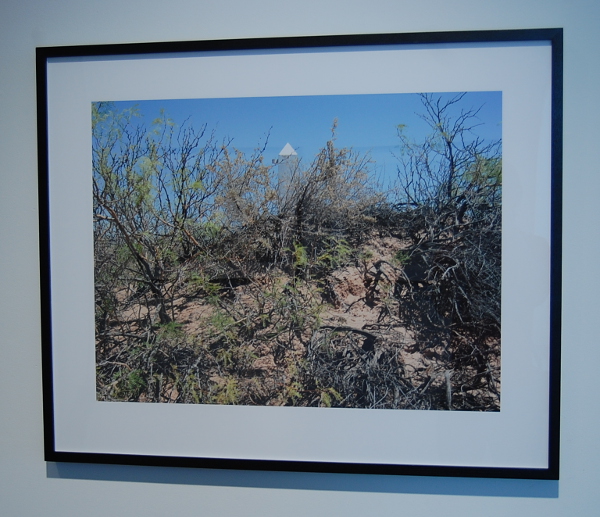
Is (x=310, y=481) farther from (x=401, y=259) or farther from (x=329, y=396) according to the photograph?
(x=401, y=259)

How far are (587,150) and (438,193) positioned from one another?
0.33m

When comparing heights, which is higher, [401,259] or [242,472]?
[401,259]

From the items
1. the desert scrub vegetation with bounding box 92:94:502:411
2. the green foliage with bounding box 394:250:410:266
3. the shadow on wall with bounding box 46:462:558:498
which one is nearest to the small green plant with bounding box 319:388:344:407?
the desert scrub vegetation with bounding box 92:94:502:411

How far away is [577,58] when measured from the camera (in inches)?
34.6

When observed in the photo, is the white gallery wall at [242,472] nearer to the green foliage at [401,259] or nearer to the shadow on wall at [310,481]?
the shadow on wall at [310,481]

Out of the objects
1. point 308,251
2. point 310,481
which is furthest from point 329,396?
point 308,251

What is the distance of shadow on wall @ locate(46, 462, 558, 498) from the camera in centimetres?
89

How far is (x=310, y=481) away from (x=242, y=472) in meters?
0.15

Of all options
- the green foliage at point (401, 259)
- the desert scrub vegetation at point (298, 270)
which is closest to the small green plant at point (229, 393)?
the desert scrub vegetation at point (298, 270)

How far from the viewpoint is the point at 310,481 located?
92 centimetres

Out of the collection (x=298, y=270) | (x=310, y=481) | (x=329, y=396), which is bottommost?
(x=310, y=481)

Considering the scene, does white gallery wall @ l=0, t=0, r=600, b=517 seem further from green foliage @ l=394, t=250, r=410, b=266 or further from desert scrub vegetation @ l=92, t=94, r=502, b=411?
green foliage @ l=394, t=250, r=410, b=266

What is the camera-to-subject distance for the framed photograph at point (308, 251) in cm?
86

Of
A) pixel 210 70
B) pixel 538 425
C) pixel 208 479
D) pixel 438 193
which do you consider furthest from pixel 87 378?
pixel 538 425
